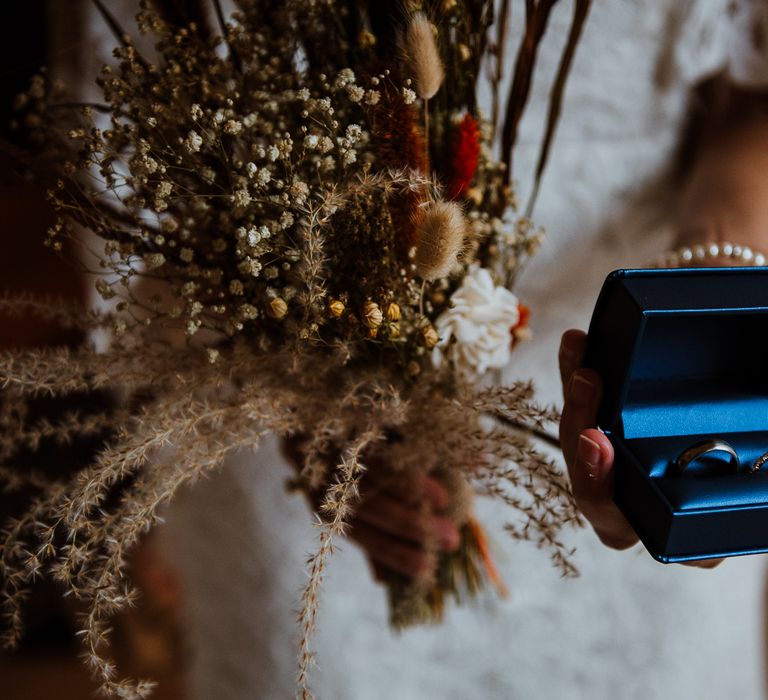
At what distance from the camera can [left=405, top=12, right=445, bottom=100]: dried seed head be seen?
1.40 feet

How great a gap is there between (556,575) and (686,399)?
46cm

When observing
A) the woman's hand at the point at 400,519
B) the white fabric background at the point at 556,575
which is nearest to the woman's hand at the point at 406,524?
the woman's hand at the point at 400,519

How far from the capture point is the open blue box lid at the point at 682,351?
43cm

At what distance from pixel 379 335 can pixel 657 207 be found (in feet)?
1.83

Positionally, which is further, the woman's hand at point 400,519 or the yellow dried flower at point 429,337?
the woman's hand at point 400,519

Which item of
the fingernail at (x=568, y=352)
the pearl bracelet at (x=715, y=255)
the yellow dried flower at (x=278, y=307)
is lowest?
the yellow dried flower at (x=278, y=307)

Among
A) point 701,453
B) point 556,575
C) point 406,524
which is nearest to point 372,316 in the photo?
point 701,453

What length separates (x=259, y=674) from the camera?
0.89 m

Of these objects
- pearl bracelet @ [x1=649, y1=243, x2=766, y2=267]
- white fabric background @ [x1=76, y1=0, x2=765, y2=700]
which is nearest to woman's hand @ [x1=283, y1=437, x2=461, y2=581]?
white fabric background @ [x1=76, y1=0, x2=765, y2=700]

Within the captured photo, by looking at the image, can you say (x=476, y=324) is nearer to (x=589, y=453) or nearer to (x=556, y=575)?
(x=589, y=453)

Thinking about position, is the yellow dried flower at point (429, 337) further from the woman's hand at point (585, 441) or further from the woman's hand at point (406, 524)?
the woman's hand at point (406, 524)

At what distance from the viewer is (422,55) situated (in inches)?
16.8

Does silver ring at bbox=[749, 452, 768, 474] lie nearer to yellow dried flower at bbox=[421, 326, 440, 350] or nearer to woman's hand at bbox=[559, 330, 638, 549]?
woman's hand at bbox=[559, 330, 638, 549]

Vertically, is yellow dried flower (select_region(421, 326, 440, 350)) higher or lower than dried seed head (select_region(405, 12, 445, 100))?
lower
